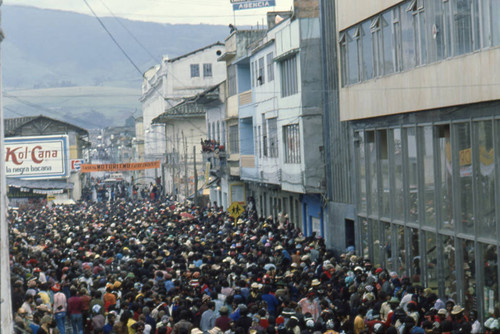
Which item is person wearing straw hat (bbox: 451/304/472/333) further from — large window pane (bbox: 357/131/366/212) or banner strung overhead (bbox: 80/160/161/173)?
banner strung overhead (bbox: 80/160/161/173)

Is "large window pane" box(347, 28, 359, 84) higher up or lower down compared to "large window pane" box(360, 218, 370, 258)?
higher up

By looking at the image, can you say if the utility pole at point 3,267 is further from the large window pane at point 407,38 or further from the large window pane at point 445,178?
the large window pane at point 407,38

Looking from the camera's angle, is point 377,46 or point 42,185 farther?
point 42,185

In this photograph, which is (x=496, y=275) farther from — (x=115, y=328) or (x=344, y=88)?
(x=344, y=88)

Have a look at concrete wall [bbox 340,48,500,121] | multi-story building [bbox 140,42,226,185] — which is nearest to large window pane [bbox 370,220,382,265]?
concrete wall [bbox 340,48,500,121]

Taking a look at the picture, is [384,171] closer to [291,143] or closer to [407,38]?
[407,38]

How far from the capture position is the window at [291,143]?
37.1m

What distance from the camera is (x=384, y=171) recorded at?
28.0 m

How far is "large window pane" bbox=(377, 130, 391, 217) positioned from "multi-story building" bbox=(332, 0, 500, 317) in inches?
1.2

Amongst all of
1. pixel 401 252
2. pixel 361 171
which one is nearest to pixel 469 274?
pixel 401 252

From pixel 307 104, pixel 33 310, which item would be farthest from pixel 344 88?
pixel 33 310

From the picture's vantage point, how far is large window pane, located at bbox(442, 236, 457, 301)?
22.3 m

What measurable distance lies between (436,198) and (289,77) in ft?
51.5

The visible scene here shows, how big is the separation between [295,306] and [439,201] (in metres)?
6.74
